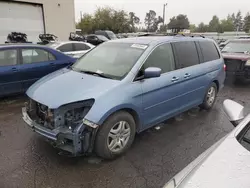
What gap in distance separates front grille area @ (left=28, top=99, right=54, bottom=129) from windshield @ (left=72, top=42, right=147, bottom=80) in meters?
0.94

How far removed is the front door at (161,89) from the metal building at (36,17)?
47.3 feet

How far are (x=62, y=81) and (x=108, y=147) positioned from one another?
3.91 ft

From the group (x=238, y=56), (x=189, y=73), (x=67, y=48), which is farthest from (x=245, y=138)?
(x=67, y=48)

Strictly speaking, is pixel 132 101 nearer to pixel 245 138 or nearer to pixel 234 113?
pixel 234 113

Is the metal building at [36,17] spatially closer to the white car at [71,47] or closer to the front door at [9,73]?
the white car at [71,47]

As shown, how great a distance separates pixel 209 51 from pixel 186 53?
1002 mm

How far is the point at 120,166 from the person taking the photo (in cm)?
298

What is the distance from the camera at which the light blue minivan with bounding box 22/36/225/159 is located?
275 cm

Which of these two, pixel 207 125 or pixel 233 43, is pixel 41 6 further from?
pixel 207 125

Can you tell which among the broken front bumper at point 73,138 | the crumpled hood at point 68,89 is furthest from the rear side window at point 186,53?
the broken front bumper at point 73,138

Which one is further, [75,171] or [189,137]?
[189,137]

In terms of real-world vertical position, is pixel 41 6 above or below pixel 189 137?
above

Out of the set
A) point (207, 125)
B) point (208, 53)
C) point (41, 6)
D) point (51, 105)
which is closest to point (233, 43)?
point (208, 53)

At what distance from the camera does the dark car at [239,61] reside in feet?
23.7
